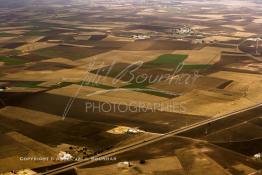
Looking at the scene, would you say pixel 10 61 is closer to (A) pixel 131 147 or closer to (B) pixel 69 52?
(B) pixel 69 52

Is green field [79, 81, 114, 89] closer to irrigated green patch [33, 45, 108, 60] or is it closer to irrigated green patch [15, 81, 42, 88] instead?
irrigated green patch [15, 81, 42, 88]

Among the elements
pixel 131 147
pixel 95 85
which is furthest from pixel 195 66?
pixel 131 147

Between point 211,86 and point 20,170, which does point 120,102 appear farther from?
point 20,170

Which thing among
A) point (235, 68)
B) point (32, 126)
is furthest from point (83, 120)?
point (235, 68)

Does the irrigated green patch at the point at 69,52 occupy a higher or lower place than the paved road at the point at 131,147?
lower

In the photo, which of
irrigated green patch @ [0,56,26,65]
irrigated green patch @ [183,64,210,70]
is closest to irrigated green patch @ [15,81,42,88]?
irrigated green patch @ [0,56,26,65]

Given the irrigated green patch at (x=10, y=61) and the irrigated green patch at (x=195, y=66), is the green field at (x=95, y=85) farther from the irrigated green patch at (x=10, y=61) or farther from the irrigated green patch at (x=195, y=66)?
the irrigated green patch at (x=10, y=61)

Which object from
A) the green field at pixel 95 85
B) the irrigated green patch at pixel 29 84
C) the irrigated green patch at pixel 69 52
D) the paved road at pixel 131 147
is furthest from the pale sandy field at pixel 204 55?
the paved road at pixel 131 147

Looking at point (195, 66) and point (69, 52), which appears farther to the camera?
point (69, 52)
